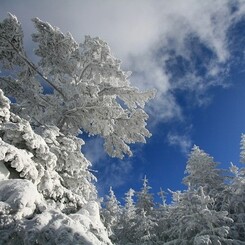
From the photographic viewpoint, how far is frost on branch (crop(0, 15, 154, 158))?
13.5 m

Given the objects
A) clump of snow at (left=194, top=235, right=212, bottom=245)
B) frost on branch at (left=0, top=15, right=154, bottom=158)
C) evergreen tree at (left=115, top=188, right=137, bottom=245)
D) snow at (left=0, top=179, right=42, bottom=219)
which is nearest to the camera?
snow at (left=0, top=179, right=42, bottom=219)

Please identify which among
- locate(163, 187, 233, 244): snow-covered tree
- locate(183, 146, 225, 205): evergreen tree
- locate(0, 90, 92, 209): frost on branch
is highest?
locate(183, 146, 225, 205): evergreen tree

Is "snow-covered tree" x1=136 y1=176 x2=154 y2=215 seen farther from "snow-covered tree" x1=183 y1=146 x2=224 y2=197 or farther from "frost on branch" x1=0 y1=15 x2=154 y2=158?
"frost on branch" x1=0 y1=15 x2=154 y2=158

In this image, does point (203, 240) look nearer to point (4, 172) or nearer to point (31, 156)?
point (31, 156)

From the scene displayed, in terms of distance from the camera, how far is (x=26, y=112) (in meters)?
13.7

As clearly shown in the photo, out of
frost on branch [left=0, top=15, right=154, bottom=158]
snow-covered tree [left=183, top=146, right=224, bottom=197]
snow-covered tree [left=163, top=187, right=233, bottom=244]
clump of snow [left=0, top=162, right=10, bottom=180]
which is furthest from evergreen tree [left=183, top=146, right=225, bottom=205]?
clump of snow [left=0, top=162, right=10, bottom=180]

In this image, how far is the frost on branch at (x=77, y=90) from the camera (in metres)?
13.5

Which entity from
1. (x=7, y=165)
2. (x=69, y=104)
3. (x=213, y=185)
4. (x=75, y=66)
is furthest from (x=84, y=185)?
(x=213, y=185)

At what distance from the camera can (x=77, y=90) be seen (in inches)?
535

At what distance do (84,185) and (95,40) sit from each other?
6176 millimetres

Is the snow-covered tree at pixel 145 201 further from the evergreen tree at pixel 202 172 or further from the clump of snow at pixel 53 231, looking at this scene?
the clump of snow at pixel 53 231

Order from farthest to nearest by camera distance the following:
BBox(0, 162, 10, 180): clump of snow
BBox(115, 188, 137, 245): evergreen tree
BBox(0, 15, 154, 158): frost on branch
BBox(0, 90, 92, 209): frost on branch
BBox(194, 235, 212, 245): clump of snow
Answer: BBox(115, 188, 137, 245): evergreen tree < BBox(194, 235, 212, 245): clump of snow < BBox(0, 15, 154, 158): frost on branch < BBox(0, 90, 92, 209): frost on branch < BBox(0, 162, 10, 180): clump of snow

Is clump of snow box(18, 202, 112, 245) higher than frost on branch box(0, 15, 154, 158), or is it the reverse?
frost on branch box(0, 15, 154, 158)

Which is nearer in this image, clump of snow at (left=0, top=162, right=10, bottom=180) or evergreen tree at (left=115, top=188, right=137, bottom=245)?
clump of snow at (left=0, top=162, right=10, bottom=180)
